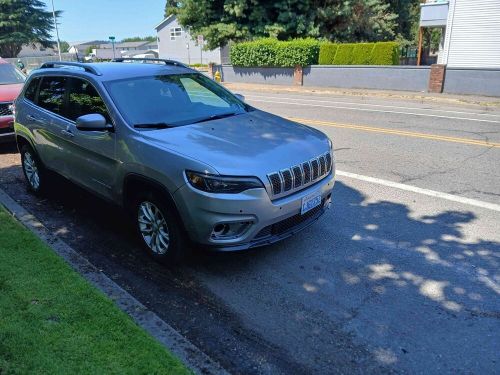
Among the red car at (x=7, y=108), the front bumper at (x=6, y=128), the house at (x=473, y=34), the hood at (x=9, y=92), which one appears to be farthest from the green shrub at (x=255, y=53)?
the front bumper at (x=6, y=128)

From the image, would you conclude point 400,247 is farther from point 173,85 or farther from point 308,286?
point 173,85

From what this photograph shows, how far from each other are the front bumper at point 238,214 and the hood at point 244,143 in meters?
0.23

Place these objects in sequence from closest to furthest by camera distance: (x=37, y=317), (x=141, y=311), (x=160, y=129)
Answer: (x=37, y=317) → (x=141, y=311) → (x=160, y=129)

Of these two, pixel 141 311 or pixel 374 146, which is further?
pixel 374 146

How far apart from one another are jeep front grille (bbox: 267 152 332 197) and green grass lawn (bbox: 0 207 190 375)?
157cm

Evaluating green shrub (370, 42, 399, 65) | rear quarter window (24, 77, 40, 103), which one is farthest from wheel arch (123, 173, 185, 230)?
green shrub (370, 42, 399, 65)

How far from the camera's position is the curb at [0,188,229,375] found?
2.97 meters

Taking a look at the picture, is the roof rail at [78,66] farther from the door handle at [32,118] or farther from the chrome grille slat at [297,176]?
the chrome grille slat at [297,176]

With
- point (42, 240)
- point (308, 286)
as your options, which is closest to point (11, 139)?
point (42, 240)

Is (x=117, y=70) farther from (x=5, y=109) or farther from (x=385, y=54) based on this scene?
(x=385, y=54)

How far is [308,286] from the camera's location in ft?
12.9

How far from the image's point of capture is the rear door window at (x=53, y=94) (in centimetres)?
534

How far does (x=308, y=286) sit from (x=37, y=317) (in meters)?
2.16

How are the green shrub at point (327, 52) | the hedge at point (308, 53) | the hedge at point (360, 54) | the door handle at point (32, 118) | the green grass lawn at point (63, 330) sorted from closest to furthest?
the green grass lawn at point (63, 330) < the door handle at point (32, 118) < the hedge at point (360, 54) < the hedge at point (308, 53) < the green shrub at point (327, 52)
